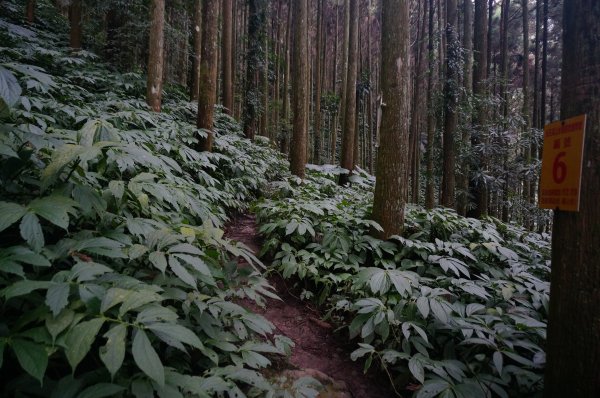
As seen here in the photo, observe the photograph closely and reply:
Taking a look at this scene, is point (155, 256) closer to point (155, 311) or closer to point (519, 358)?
point (155, 311)

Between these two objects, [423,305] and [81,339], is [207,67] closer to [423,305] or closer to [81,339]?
[423,305]

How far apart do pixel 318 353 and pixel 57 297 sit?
8.00ft

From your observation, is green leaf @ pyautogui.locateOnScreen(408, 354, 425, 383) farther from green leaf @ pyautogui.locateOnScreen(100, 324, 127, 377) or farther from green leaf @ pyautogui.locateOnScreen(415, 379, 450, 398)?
green leaf @ pyautogui.locateOnScreen(100, 324, 127, 377)

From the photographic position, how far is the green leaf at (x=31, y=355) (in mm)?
1043

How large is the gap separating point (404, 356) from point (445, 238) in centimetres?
233

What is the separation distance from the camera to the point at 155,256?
161cm

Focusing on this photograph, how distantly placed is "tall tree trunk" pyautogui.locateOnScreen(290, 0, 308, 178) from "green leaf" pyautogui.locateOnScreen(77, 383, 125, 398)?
21.0ft

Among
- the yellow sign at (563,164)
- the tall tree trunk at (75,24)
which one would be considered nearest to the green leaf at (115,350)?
the yellow sign at (563,164)

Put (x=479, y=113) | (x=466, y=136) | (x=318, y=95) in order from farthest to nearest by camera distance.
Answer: (x=318, y=95), (x=466, y=136), (x=479, y=113)

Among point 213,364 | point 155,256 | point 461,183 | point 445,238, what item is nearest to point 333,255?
point 445,238

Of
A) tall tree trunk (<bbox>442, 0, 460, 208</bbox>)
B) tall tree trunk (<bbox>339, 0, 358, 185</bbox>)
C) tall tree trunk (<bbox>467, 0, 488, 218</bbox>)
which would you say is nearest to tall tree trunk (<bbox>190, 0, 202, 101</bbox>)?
tall tree trunk (<bbox>339, 0, 358, 185</bbox>)

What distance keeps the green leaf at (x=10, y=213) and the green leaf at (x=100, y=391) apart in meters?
0.75

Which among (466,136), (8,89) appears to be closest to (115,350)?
(8,89)

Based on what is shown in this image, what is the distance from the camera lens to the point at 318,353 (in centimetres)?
304
